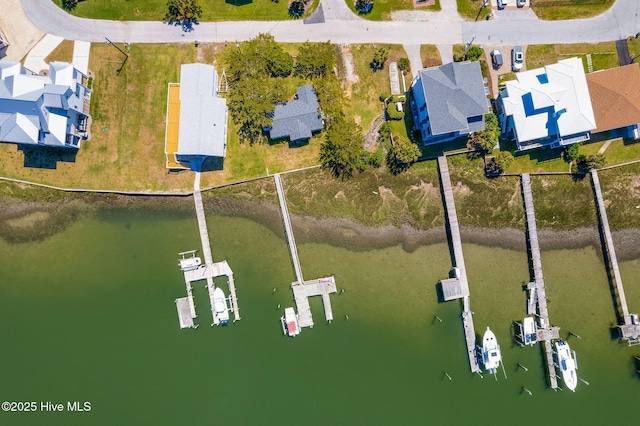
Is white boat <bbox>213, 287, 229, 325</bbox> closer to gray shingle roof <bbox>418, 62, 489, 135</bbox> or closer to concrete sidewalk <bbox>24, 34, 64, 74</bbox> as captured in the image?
gray shingle roof <bbox>418, 62, 489, 135</bbox>

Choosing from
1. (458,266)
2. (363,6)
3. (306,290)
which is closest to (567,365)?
(458,266)

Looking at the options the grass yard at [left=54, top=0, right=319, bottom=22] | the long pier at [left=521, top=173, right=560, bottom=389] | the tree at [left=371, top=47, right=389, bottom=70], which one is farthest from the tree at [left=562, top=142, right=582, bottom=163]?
the grass yard at [left=54, top=0, right=319, bottom=22]

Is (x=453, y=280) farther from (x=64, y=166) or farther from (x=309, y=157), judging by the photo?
(x=64, y=166)

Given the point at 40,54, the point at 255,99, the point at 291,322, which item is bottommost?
the point at 291,322

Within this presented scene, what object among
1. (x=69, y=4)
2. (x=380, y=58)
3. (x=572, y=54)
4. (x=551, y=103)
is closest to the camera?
(x=551, y=103)

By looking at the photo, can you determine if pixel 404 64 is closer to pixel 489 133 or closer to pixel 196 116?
pixel 489 133

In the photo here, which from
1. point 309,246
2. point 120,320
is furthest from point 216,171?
point 120,320
